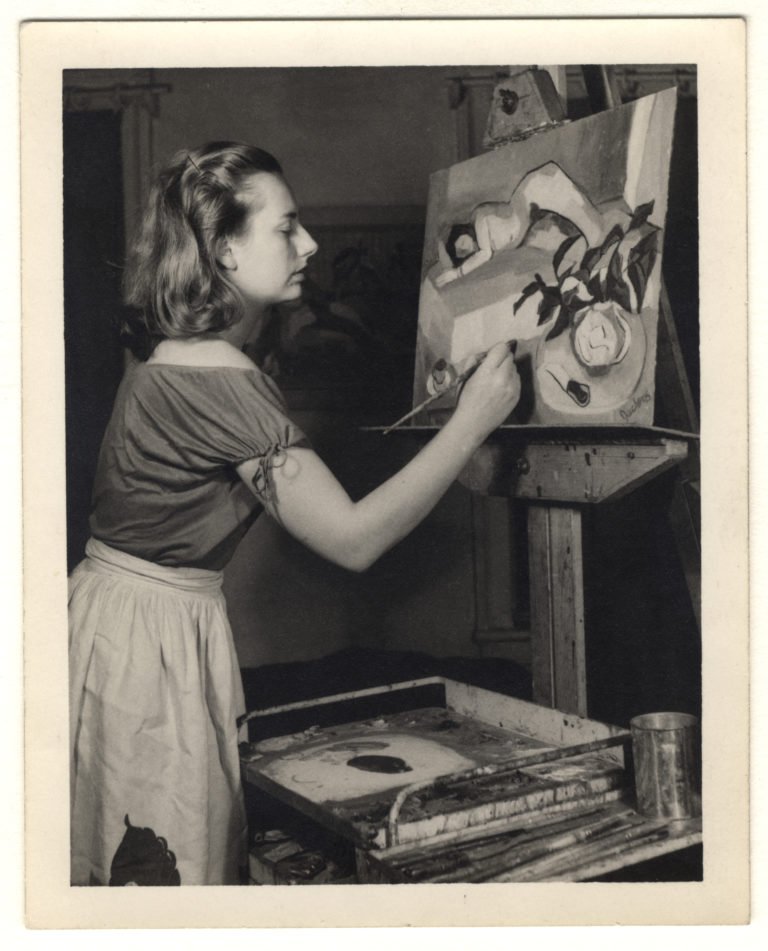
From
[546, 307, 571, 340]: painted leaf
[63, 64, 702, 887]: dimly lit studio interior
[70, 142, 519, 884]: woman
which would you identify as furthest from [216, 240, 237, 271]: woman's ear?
[546, 307, 571, 340]: painted leaf

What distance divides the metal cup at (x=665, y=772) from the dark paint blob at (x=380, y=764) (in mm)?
384

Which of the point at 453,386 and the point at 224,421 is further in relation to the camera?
the point at 453,386

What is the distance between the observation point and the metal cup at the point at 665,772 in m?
1.75

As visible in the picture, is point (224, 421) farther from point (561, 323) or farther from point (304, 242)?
point (561, 323)

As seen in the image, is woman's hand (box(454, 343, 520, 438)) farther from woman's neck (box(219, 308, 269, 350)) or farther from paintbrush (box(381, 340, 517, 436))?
woman's neck (box(219, 308, 269, 350))

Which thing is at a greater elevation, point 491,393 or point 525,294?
point 525,294

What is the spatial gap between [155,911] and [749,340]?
4.53ft

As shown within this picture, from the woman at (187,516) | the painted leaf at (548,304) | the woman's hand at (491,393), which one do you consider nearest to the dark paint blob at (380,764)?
the woman at (187,516)

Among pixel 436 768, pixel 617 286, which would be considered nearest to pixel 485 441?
pixel 617 286

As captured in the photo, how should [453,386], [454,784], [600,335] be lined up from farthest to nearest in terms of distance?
[453,386], [600,335], [454,784]

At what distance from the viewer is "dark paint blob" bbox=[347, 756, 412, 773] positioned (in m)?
1.81

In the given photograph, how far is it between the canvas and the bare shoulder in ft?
1.15

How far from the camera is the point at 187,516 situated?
72.3 inches

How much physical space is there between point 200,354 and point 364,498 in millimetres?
376
